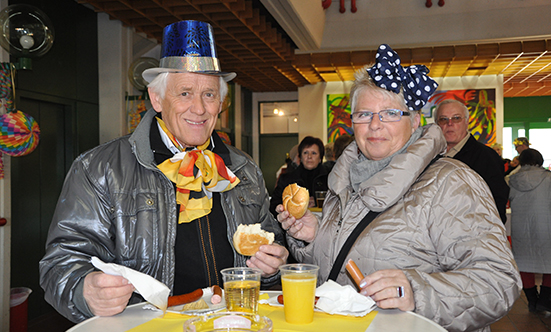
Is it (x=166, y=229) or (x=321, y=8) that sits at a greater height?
(x=321, y=8)

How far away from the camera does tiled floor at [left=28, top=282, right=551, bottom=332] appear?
4461mm

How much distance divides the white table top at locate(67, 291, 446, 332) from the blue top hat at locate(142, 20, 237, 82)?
3.56 ft

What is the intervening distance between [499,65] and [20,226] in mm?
9615

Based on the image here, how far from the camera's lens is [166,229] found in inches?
72.0

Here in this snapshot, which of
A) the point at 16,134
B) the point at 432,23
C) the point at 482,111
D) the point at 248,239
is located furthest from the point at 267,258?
the point at 482,111

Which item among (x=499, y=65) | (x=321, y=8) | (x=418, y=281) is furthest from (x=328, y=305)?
(x=499, y=65)

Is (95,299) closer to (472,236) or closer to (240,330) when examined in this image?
(240,330)

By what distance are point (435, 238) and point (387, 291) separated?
382 millimetres

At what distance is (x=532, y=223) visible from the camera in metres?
5.33

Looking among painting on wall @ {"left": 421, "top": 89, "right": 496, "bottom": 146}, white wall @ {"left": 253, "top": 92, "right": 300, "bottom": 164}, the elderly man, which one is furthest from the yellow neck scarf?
white wall @ {"left": 253, "top": 92, "right": 300, "bottom": 164}

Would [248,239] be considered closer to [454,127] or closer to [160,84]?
[160,84]

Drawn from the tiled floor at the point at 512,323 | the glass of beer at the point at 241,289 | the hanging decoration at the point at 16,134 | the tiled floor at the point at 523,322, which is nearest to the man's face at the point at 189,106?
the glass of beer at the point at 241,289

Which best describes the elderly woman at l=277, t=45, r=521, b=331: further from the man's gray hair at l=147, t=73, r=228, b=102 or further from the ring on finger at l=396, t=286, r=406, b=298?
the man's gray hair at l=147, t=73, r=228, b=102

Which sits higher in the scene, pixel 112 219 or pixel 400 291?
pixel 112 219
